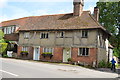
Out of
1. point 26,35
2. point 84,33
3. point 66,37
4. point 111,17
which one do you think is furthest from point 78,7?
point 111,17

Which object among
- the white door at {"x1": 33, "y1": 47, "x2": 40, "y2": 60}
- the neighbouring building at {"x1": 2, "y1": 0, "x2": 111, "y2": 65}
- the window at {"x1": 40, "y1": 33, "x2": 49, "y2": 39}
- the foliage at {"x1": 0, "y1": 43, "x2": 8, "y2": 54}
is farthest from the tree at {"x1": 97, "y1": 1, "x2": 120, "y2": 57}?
the foliage at {"x1": 0, "y1": 43, "x2": 8, "y2": 54}

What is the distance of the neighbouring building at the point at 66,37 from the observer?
2448 cm

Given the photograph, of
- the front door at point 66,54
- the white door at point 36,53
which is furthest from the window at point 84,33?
the white door at point 36,53

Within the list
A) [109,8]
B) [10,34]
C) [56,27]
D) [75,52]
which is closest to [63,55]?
[75,52]

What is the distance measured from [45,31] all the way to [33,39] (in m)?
2.85

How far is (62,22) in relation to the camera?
28.1m

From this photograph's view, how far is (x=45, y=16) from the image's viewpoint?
105 ft

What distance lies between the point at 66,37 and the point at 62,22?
9.99 ft

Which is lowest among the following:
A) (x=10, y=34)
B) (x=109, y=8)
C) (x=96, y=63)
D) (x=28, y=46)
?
(x=96, y=63)

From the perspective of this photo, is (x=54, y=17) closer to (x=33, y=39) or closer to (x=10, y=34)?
(x=33, y=39)

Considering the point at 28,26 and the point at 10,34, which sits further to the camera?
the point at 10,34

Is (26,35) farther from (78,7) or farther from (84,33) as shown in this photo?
(84,33)

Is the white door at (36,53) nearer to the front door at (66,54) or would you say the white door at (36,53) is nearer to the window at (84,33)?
the front door at (66,54)

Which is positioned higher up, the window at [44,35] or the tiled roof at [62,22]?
the tiled roof at [62,22]
